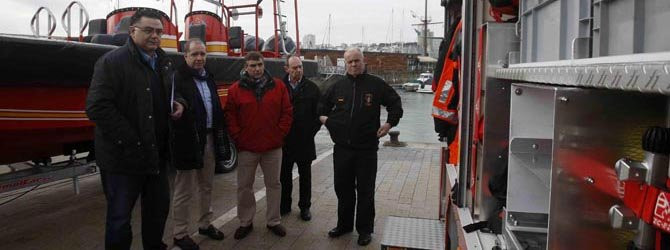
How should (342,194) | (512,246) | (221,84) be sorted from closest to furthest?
(512,246) → (342,194) → (221,84)

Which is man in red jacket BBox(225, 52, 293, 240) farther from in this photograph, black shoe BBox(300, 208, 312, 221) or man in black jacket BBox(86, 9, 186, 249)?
man in black jacket BBox(86, 9, 186, 249)

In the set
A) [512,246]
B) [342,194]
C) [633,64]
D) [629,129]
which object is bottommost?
[342,194]

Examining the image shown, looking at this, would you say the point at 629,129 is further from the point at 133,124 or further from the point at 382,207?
the point at 382,207

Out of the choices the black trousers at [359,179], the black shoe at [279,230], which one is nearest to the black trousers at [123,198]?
the black shoe at [279,230]

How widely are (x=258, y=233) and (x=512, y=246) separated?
3114 millimetres

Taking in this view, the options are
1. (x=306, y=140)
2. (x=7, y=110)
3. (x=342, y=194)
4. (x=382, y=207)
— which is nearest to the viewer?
(x=7, y=110)

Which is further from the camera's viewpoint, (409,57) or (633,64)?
(409,57)

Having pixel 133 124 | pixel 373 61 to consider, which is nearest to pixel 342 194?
pixel 133 124

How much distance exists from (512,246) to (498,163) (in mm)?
547

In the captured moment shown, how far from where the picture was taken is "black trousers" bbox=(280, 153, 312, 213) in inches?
203

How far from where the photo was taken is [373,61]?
53.7 m

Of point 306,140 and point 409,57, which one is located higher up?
point 409,57

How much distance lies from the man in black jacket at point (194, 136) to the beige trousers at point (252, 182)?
230mm

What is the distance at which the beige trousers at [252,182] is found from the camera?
14.5 ft
